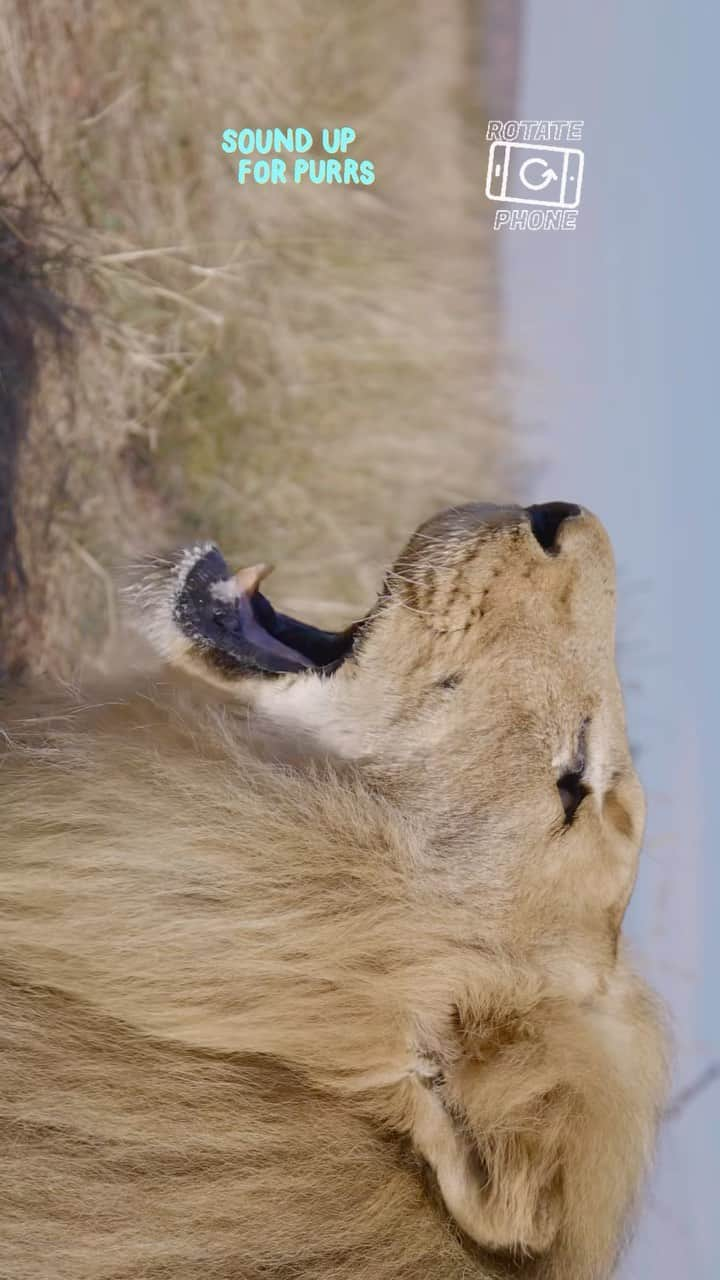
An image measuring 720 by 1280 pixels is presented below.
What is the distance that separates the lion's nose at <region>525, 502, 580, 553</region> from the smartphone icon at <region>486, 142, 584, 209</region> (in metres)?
1.32

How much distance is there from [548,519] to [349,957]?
72 cm

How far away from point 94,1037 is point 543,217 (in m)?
Answer: 2.37

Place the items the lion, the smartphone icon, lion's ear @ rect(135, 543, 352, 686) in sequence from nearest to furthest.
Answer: the lion, lion's ear @ rect(135, 543, 352, 686), the smartphone icon

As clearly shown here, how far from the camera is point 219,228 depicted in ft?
9.53

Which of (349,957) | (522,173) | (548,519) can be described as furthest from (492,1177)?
(522,173)

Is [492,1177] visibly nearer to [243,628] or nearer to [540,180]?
[243,628]

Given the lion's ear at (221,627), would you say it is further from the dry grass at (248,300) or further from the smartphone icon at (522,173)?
the smartphone icon at (522,173)

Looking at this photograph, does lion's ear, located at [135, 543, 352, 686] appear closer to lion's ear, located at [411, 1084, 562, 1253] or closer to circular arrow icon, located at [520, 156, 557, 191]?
lion's ear, located at [411, 1084, 562, 1253]

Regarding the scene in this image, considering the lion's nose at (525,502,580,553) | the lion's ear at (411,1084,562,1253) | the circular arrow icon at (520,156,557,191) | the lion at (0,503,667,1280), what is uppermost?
the circular arrow icon at (520,156,557,191)

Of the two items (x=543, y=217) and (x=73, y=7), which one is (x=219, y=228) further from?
(x=543, y=217)

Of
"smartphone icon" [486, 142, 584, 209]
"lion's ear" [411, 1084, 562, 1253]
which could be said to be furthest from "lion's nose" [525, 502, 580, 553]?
"smartphone icon" [486, 142, 584, 209]

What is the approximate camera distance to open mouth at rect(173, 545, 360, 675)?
166 cm

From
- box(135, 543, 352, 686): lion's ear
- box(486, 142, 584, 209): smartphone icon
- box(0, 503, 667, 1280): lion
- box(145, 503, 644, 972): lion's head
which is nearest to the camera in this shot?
box(0, 503, 667, 1280): lion

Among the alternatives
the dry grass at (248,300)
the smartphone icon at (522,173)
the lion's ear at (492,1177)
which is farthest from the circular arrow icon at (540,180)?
the lion's ear at (492,1177)
